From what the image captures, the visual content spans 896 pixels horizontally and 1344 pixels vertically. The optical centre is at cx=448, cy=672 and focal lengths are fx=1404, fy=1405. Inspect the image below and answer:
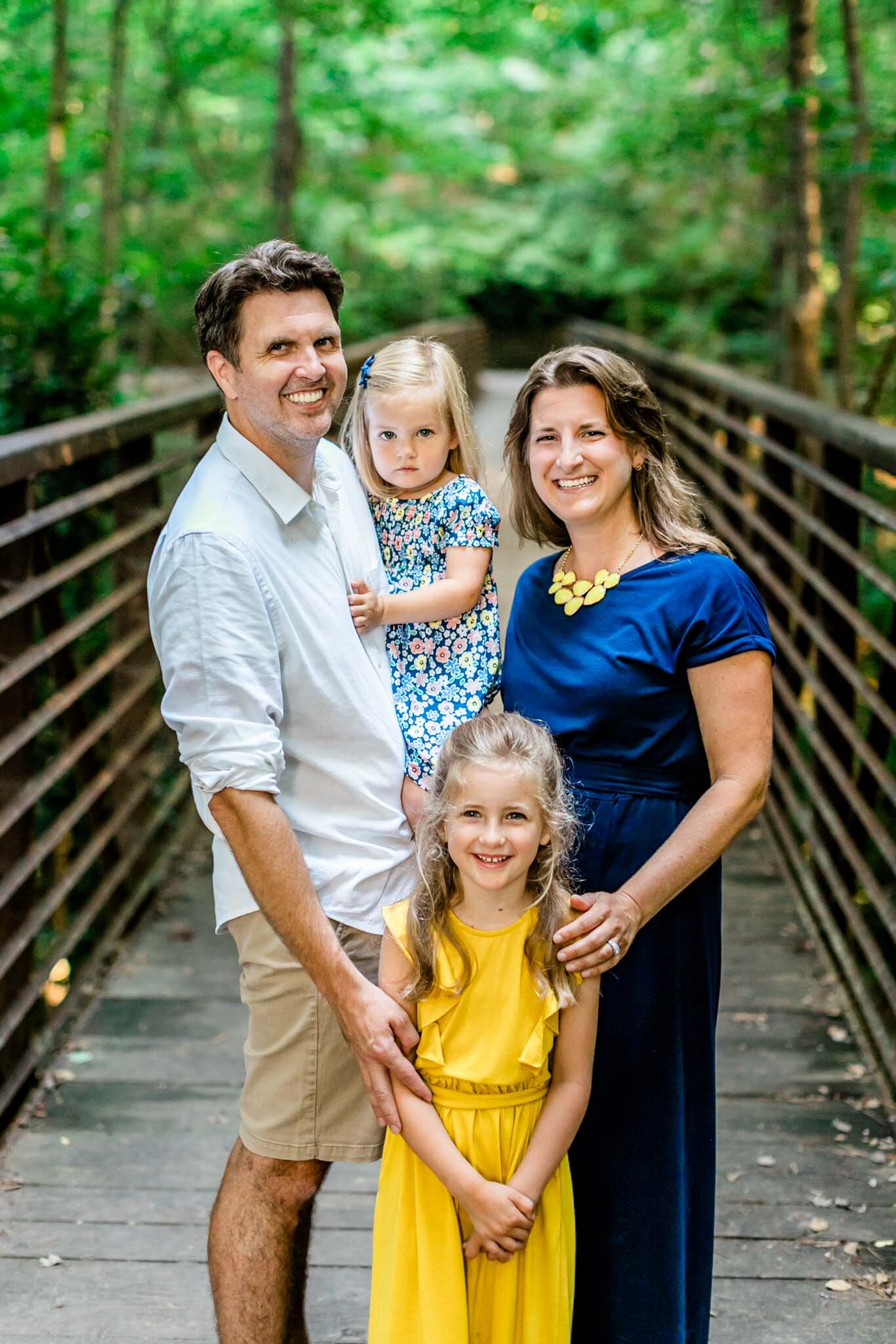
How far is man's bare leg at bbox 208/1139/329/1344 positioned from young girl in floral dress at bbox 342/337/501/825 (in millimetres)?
717

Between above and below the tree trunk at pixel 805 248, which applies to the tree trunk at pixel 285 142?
above

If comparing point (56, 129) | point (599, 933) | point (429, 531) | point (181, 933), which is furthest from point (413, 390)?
point (56, 129)

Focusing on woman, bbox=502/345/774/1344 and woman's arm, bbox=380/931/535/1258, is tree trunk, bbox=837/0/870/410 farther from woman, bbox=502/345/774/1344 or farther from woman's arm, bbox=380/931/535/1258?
woman's arm, bbox=380/931/535/1258

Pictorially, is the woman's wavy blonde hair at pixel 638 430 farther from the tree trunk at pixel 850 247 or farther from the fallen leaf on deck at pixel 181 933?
the tree trunk at pixel 850 247

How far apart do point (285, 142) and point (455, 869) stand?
32.8 feet

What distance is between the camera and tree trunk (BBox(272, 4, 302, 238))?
10648 millimetres

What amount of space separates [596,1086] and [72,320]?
4.05 metres

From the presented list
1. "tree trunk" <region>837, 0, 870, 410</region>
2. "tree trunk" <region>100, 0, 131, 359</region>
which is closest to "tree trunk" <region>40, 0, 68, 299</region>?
"tree trunk" <region>100, 0, 131, 359</region>

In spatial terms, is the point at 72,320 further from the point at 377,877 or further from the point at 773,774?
the point at 377,877

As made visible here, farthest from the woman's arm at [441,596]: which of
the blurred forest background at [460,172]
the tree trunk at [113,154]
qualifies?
the tree trunk at [113,154]

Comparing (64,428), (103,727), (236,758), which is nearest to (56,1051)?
(103,727)

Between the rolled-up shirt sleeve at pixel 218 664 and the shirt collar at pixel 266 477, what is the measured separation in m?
0.13

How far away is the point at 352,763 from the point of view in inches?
83.3

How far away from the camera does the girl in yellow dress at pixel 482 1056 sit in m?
1.93
